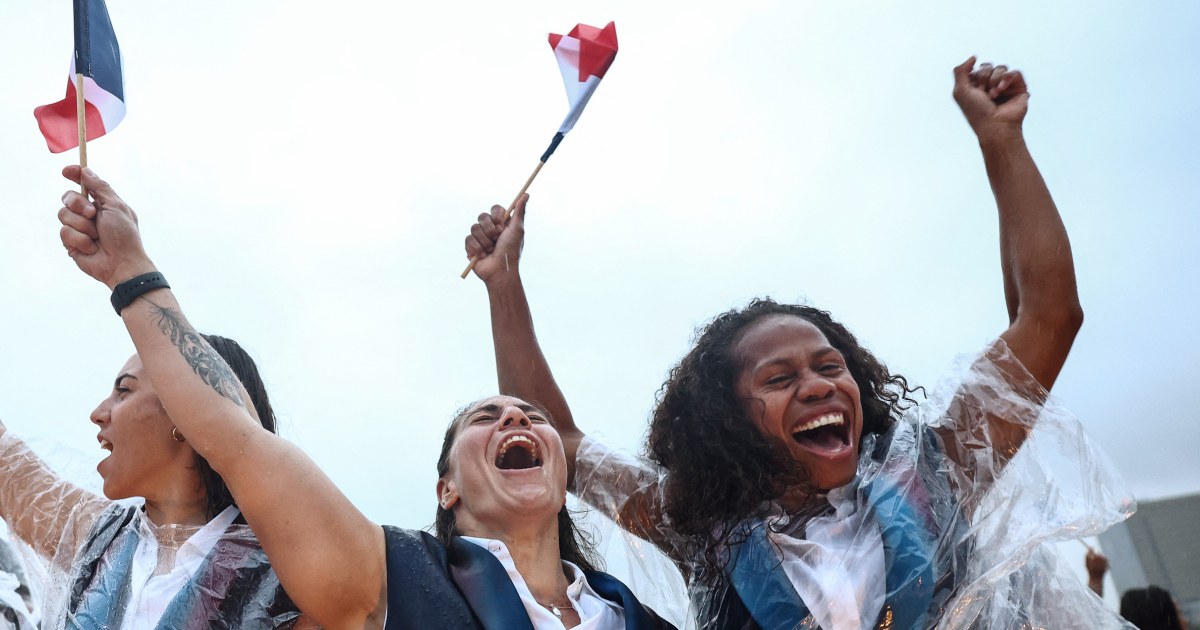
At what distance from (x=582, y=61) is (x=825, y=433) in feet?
6.26

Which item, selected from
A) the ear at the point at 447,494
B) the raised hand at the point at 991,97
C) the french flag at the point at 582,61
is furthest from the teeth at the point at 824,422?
the french flag at the point at 582,61

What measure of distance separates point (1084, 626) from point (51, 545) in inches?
112

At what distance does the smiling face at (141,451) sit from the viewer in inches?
113

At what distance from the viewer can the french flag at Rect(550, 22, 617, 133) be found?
13.6ft

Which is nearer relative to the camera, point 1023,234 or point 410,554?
point 410,554

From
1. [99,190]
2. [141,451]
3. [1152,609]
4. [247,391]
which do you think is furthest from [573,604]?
[1152,609]

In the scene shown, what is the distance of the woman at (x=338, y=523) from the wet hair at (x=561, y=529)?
0.26ft

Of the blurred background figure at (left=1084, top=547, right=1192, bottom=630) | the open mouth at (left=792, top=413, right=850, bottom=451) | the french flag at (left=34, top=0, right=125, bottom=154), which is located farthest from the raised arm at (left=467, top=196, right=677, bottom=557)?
the blurred background figure at (left=1084, top=547, right=1192, bottom=630)

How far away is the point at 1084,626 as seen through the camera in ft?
8.49

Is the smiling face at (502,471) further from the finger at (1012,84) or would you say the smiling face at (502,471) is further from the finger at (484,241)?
the finger at (1012,84)

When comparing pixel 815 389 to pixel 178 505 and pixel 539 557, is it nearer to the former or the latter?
pixel 539 557

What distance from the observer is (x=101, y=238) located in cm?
256

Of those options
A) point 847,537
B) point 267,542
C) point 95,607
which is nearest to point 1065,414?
point 847,537

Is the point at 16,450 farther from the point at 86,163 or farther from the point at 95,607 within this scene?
the point at 86,163
